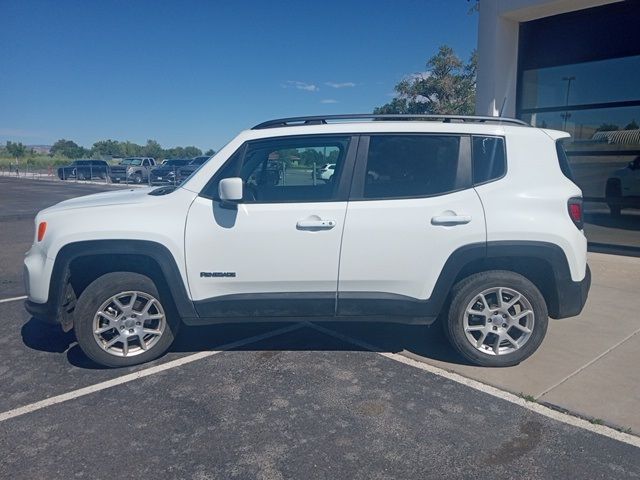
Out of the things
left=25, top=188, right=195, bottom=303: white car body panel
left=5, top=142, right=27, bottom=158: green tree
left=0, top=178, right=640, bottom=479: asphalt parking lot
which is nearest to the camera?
left=0, top=178, right=640, bottom=479: asphalt parking lot

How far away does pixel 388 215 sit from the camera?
3.59m

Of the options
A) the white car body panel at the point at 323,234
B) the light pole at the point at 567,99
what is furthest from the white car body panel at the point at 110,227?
the light pole at the point at 567,99

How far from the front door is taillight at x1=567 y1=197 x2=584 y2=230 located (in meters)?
1.75

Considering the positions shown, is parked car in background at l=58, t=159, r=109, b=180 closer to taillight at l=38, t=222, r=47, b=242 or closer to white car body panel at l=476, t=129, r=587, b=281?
taillight at l=38, t=222, r=47, b=242

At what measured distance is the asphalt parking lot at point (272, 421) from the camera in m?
2.62

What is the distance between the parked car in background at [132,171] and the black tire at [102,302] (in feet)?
94.2

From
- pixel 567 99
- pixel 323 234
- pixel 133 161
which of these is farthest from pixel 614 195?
pixel 133 161

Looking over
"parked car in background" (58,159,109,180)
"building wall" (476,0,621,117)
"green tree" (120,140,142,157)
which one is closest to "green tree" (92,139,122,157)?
"green tree" (120,140,142,157)

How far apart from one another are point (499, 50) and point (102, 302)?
7508 millimetres

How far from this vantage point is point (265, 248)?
3.60 m

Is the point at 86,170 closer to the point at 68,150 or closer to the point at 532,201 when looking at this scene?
the point at 532,201

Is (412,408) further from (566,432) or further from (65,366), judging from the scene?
(65,366)

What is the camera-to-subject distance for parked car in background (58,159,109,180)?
3322 centimetres

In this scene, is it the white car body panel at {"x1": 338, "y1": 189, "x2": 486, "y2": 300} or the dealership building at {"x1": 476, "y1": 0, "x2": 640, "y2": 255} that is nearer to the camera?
the white car body panel at {"x1": 338, "y1": 189, "x2": 486, "y2": 300}
